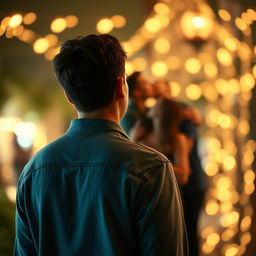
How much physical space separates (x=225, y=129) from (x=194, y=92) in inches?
27.2

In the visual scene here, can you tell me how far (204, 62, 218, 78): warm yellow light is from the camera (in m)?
4.53

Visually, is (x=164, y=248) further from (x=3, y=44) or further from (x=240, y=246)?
(x=3, y=44)

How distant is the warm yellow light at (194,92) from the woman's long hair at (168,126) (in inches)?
80.1

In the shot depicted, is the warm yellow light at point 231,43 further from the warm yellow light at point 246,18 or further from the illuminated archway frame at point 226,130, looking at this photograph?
the warm yellow light at point 246,18

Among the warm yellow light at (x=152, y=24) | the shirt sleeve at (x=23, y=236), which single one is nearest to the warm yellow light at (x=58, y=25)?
the warm yellow light at (x=152, y=24)

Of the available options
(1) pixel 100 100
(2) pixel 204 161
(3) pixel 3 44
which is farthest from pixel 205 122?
(1) pixel 100 100

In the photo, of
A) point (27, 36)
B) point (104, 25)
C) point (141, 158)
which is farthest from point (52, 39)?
point (141, 158)

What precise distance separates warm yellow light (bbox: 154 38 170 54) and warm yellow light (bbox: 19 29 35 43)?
4.78ft

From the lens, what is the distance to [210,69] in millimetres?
Result: 4562

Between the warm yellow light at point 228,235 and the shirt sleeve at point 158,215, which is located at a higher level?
the shirt sleeve at point 158,215

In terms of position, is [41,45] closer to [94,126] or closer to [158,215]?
[94,126]

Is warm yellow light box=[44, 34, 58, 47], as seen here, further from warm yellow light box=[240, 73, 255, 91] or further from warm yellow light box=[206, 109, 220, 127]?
warm yellow light box=[206, 109, 220, 127]

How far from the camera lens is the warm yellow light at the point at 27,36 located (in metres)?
3.39

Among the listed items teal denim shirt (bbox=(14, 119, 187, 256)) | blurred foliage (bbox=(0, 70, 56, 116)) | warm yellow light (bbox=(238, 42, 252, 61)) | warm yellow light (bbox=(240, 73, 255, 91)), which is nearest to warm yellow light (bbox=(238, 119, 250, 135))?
warm yellow light (bbox=(240, 73, 255, 91))
